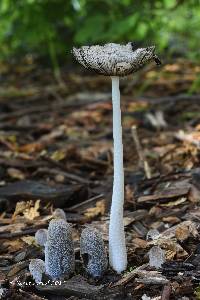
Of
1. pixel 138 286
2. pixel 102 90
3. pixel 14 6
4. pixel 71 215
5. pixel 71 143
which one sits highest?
pixel 14 6

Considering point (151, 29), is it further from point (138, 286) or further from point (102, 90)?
point (138, 286)

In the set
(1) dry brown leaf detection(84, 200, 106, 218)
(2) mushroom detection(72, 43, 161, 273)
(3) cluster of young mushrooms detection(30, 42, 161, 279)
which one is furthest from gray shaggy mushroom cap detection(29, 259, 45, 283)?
(1) dry brown leaf detection(84, 200, 106, 218)

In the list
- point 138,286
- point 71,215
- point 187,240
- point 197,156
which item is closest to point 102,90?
point 197,156

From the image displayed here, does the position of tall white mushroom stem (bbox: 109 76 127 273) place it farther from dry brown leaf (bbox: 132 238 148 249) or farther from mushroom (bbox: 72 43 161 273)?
dry brown leaf (bbox: 132 238 148 249)

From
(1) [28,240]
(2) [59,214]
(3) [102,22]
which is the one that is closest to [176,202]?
(2) [59,214]

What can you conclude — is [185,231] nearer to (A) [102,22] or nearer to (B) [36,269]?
(B) [36,269]
